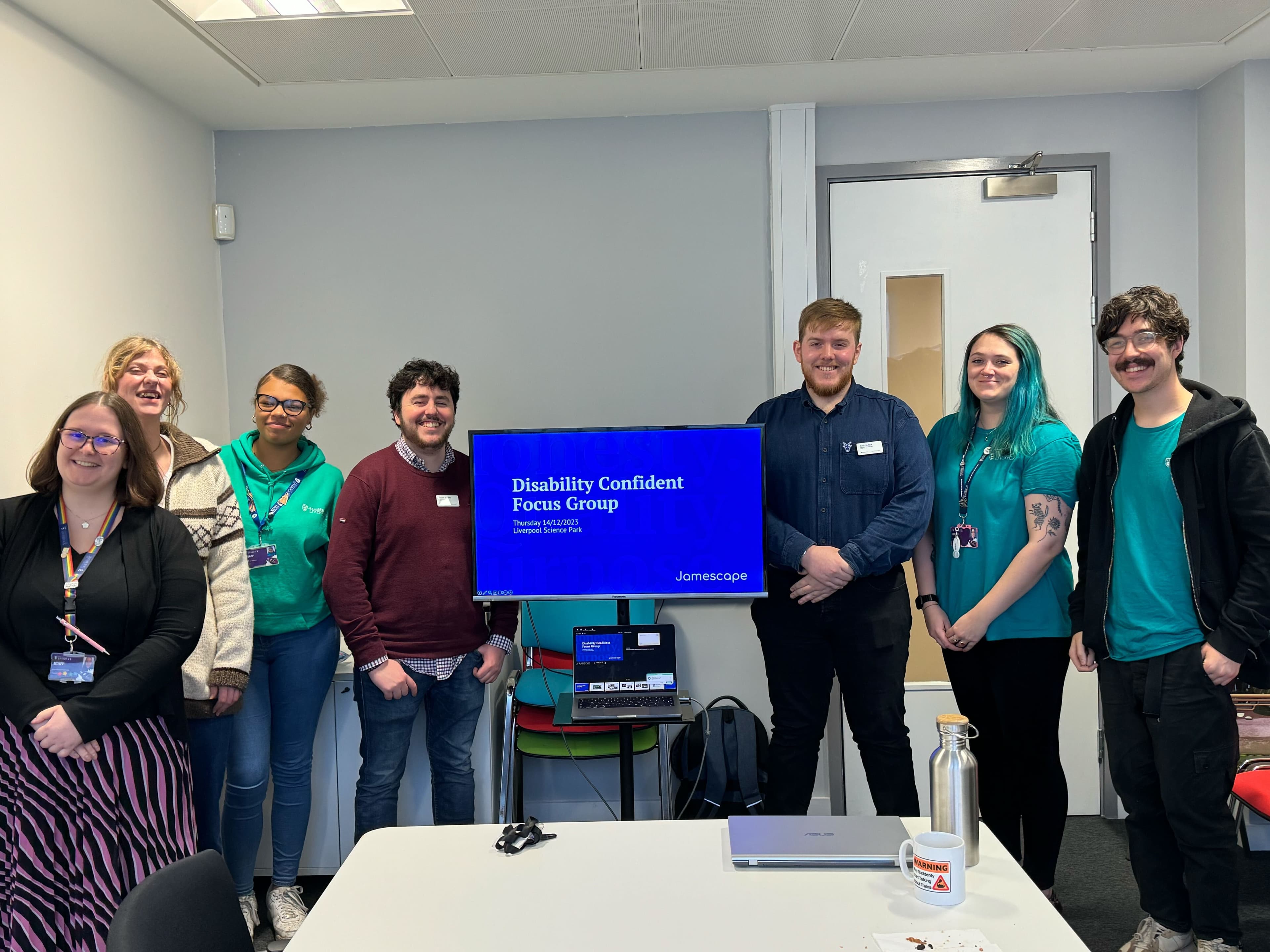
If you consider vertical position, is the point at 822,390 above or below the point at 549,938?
above

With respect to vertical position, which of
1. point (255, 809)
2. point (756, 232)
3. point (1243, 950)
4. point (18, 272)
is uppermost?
point (756, 232)

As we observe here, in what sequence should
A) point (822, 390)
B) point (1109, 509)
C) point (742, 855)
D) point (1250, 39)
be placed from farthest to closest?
point (1250, 39) → point (822, 390) → point (1109, 509) → point (742, 855)

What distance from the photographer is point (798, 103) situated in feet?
11.2

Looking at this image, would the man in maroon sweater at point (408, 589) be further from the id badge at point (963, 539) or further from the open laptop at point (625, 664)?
the id badge at point (963, 539)

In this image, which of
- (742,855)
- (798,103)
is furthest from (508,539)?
(798,103)

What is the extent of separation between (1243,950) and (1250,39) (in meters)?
2.84

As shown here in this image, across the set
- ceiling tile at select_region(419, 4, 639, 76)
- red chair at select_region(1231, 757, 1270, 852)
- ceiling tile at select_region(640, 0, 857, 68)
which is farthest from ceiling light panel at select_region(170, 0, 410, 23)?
red chair at select_region(1231, 757, 1270, 852)

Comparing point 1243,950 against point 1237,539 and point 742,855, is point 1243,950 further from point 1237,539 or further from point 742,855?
point 742,855

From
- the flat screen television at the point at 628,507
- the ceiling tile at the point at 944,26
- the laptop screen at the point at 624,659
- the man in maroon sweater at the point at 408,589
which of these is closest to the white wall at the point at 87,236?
the man in maroon sweater at the point at 408,589

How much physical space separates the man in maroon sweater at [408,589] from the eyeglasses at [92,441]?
649 mm

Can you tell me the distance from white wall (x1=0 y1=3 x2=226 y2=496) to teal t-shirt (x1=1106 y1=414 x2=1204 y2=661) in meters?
3.00

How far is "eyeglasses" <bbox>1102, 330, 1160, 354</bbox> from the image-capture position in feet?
7.17

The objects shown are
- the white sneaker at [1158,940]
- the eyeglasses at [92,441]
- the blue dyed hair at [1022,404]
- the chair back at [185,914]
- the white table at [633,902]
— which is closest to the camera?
the chair back at [185,914]

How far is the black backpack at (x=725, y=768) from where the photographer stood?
319 cm
